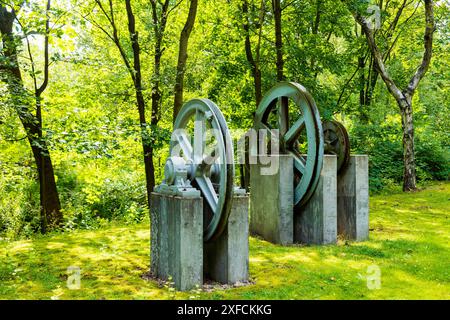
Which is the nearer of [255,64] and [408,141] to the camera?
[255,64]

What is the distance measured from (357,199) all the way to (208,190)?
330cm

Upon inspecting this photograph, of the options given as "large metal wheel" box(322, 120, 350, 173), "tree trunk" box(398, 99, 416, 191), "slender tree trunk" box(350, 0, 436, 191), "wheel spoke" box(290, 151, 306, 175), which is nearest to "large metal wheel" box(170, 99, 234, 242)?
"wheel spoke" box(290, 151, 306, 175)

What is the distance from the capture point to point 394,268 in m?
5.71

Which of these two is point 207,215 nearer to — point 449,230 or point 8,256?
point 8,256

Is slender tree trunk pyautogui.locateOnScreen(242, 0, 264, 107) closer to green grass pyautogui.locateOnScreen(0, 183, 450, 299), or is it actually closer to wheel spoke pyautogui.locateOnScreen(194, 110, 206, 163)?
green grass pyautogui.locateOnScreen(0, 183, 450, 299)

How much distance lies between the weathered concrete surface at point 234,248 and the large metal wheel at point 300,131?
2.14m

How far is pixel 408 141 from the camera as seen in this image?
13000mm

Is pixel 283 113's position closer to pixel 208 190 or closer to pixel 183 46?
pixel 208 190

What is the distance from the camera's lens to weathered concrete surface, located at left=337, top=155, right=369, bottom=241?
24.6ft

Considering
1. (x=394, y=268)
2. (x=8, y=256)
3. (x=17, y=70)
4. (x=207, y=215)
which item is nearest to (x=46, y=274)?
(x=8, y=256)

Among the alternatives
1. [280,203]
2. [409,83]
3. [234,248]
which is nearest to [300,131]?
[280,203]

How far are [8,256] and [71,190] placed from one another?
9.92 meters

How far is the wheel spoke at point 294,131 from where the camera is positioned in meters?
7.30

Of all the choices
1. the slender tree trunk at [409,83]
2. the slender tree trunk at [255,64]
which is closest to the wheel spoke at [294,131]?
the slender tree trunk at [255,64]
